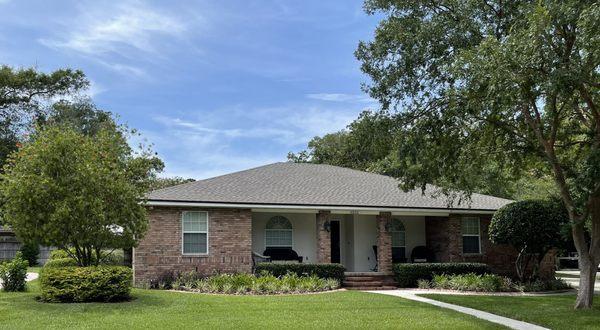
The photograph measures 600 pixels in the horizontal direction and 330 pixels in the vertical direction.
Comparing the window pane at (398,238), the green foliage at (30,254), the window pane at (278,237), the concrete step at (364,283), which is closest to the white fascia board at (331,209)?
the window pane at (278,237)

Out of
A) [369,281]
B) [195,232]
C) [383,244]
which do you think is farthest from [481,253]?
[195,232]

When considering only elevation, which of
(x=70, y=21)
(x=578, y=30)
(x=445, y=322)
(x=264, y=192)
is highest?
(x=70, y=21)

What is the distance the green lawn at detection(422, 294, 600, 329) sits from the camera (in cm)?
1253

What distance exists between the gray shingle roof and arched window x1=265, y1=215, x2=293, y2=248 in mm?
1249

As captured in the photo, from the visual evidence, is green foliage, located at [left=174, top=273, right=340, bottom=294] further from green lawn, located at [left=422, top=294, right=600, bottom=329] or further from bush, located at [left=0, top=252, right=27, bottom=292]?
bush, located at [left=0, top=252, right=27, bottom=292]

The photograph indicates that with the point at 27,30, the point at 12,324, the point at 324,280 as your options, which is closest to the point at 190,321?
the point at 12,324

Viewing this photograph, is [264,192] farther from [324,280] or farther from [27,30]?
[27,30]

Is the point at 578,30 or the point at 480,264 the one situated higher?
the point at 578,30

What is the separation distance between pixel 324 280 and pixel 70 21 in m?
11.3

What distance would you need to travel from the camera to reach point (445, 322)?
41.2ft

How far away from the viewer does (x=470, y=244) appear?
24141mm

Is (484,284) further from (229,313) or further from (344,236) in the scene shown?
(229,313)

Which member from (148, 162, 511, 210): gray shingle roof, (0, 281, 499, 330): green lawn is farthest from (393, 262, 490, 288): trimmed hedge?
(0, 281, 499, 330): green lawn

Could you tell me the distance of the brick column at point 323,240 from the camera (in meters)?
21.7
